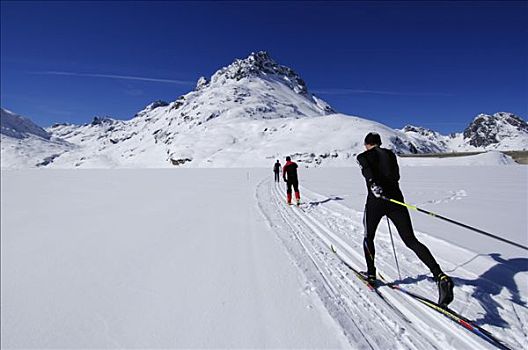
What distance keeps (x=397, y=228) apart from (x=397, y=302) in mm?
A: 957

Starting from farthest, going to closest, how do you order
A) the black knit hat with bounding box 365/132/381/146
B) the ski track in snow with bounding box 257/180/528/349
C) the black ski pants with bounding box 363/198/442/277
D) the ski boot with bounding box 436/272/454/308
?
the black knit hat with bounding box 365/132/381/146, the black ski pants with bounding box 363/198/442/277, the ski boot with bounding box 436/272/454/308, the ski track in snow with bounding box 257/180/528/349

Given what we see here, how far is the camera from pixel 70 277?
480 centimetres

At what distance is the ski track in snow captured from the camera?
315 centimetres

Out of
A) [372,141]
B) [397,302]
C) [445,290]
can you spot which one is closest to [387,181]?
[372,141]

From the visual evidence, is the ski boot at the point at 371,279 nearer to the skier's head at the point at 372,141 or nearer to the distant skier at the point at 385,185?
the distant skier at the point at 385,185

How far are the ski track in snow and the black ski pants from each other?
52cm

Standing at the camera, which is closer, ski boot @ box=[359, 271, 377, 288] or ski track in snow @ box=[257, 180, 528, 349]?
ski track in snow @ box=[257, 180, 528, 349]

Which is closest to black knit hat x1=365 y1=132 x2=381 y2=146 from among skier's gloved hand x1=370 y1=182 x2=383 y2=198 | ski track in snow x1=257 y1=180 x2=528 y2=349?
skier's gloved hand x1=370 y1=182 x2=383 y2=198

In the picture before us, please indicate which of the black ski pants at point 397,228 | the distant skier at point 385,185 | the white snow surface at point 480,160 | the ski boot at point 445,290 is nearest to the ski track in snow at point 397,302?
the ski boot at point 445,290

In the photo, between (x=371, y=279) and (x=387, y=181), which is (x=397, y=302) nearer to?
(x=371, y=279)

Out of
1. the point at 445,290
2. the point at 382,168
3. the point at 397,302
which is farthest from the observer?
the point at 382,168

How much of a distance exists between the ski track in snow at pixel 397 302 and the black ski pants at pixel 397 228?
0.52m

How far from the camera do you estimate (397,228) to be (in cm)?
395

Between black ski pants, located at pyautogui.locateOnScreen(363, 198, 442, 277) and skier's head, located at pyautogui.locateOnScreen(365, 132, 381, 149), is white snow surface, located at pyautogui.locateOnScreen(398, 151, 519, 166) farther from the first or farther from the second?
skier's head, located at pyautogui.locateOnScreen(365, 132, 381, 149)
